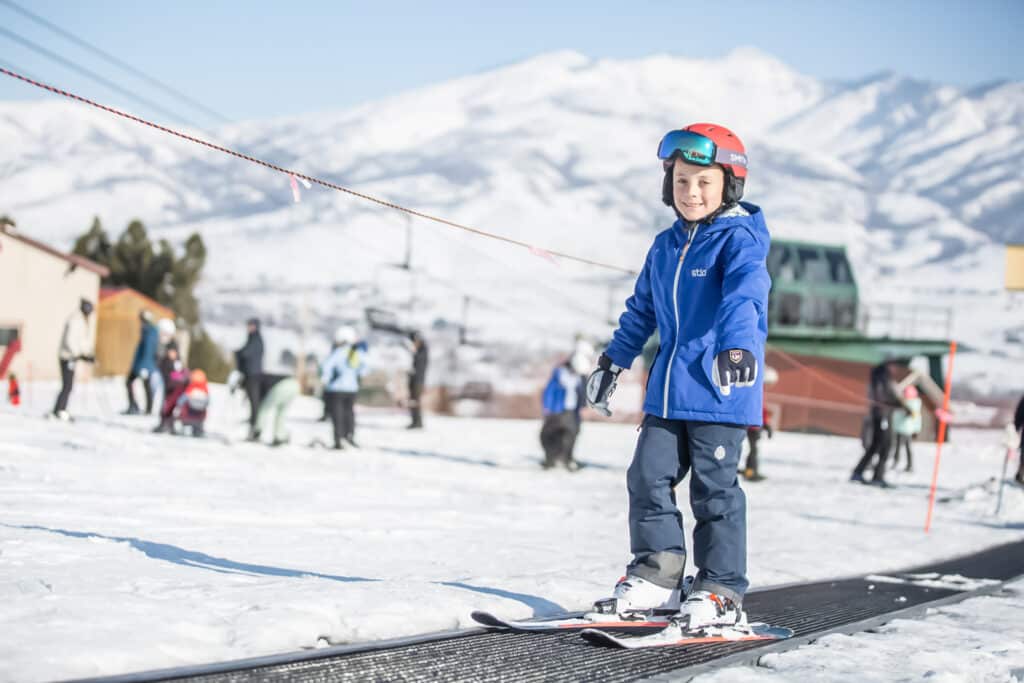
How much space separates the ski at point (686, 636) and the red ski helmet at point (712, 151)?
1.52 m

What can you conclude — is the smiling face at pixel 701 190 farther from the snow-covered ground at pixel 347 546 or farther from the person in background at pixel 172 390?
the person in background at pixel 172 390

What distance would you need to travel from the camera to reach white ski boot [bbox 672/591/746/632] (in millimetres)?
3885

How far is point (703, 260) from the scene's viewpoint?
4.13 meters

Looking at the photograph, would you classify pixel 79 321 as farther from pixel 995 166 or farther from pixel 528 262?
pixel 995 166

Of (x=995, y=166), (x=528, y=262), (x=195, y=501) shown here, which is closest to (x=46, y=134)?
(x=528, y=262)

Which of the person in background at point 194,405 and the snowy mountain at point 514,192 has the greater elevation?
the snowy mountain at point 514,192

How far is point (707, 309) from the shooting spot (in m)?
4.09

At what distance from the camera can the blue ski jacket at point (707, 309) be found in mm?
3947

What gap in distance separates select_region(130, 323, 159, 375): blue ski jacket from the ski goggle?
14792 millimetres

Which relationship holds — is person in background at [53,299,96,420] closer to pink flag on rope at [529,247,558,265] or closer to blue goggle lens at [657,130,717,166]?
pink flag on rope at [529,247,558,265]

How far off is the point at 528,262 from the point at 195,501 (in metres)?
103

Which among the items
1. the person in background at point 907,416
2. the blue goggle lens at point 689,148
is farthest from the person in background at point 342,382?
the blue goggle lens at point 689,148

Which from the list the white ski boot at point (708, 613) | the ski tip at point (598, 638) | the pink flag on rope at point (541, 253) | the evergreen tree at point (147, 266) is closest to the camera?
the ski tip at point (598, 638)

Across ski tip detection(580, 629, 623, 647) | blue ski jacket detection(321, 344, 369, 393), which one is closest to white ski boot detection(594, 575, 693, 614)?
ski tip detection(580, 629, 623, 647)
